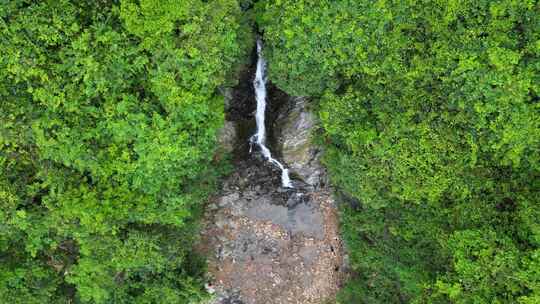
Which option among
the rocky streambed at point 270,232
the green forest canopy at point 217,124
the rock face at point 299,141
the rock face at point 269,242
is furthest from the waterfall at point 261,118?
the green forest canopy at point 217,124

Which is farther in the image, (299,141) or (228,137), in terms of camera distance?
(228,137)

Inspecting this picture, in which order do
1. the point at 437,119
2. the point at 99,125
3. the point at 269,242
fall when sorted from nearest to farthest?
1. the point at 99,125
2. the point at 437,119
3. the point at 269,242

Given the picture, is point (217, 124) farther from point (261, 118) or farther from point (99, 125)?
point (261, 118)

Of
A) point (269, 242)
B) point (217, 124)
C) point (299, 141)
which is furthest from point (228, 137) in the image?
point (269, 242)

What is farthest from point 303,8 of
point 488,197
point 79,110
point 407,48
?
point 488,197

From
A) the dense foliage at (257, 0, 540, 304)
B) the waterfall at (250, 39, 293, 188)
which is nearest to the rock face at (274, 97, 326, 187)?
the waterfall at (250, 39, 293, 188)

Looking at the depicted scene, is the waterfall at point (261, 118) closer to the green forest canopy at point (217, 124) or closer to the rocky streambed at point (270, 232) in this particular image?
the rocky streambed at point (270, 232)
